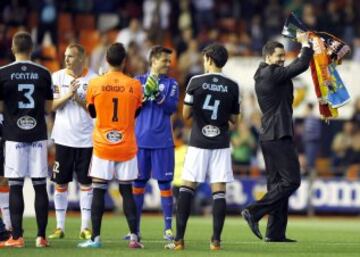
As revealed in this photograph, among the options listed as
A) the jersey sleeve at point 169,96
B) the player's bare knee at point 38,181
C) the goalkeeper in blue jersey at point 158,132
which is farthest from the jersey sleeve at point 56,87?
the player's bare knee at point 38,181

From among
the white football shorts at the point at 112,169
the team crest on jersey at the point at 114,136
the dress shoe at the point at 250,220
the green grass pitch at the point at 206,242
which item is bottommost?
the green grass pitch at the point at 206,242

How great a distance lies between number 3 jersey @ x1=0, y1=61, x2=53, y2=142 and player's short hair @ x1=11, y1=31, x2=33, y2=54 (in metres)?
0.16

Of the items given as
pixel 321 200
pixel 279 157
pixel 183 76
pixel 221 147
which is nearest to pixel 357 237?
pixel 279 157

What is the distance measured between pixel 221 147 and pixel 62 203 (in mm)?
2896

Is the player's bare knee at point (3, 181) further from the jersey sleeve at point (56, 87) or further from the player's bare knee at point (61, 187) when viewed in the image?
the jersey sleeve at point (56, 87)

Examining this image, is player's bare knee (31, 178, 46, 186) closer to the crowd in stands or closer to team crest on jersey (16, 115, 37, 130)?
team crest on jersey (16, 115, 37, 130)

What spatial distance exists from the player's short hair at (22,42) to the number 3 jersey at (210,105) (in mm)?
2005

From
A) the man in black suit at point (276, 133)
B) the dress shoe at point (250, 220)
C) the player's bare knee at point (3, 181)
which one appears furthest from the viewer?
the player's bare knee at point (3, 181)

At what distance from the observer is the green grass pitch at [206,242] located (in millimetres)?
15000

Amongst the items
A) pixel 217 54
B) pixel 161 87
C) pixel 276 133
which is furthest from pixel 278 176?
pixel 217 54

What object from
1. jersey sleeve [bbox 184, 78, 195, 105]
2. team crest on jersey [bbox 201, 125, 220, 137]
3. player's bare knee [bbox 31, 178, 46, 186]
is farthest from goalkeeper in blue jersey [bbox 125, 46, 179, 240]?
player's bare knee [bbox 31, 178, 46, 186]

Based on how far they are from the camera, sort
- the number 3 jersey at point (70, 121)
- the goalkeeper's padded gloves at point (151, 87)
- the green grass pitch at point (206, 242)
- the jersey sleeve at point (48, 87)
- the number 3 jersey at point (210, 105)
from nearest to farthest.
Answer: the green grass pitch at point (206, 242) < the jersey sleeve at point (48, 87) < the number 3 jersey at point (210, 105) < the goalkeeper's padded gloves at point (151, 87) < the number 3 jersey at point (70, 121)

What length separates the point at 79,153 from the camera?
57.2 ft

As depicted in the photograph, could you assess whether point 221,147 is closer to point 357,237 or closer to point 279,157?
point 279,157
